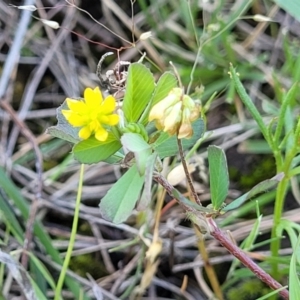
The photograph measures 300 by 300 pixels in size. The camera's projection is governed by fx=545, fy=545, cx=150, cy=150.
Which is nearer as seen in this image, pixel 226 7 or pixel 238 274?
pixel 238 274

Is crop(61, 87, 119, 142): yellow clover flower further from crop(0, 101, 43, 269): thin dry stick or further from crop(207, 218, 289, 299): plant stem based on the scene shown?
crop(0, 101, 43, 269): thin dry stick

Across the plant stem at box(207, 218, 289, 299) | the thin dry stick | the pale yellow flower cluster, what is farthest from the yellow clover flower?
the thin dry stick

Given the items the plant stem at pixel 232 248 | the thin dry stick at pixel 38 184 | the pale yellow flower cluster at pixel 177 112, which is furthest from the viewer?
the thin dry stick at pixel 38 184

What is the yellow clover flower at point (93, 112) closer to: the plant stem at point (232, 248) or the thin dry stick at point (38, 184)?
the plant stem at point (232, 248)

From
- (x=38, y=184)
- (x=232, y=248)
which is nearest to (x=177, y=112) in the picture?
(x=232, y=248)

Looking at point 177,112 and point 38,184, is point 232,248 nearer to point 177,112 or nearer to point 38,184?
point 177,112

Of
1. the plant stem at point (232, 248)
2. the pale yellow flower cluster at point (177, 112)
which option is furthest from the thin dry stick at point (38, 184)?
the pale yellow flower cluster at point (177, 112)

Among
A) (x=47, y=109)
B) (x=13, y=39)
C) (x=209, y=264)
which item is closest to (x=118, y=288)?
(x=209, y=264)

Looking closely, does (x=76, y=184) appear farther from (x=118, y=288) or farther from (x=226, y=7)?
(x=226, y=7)
